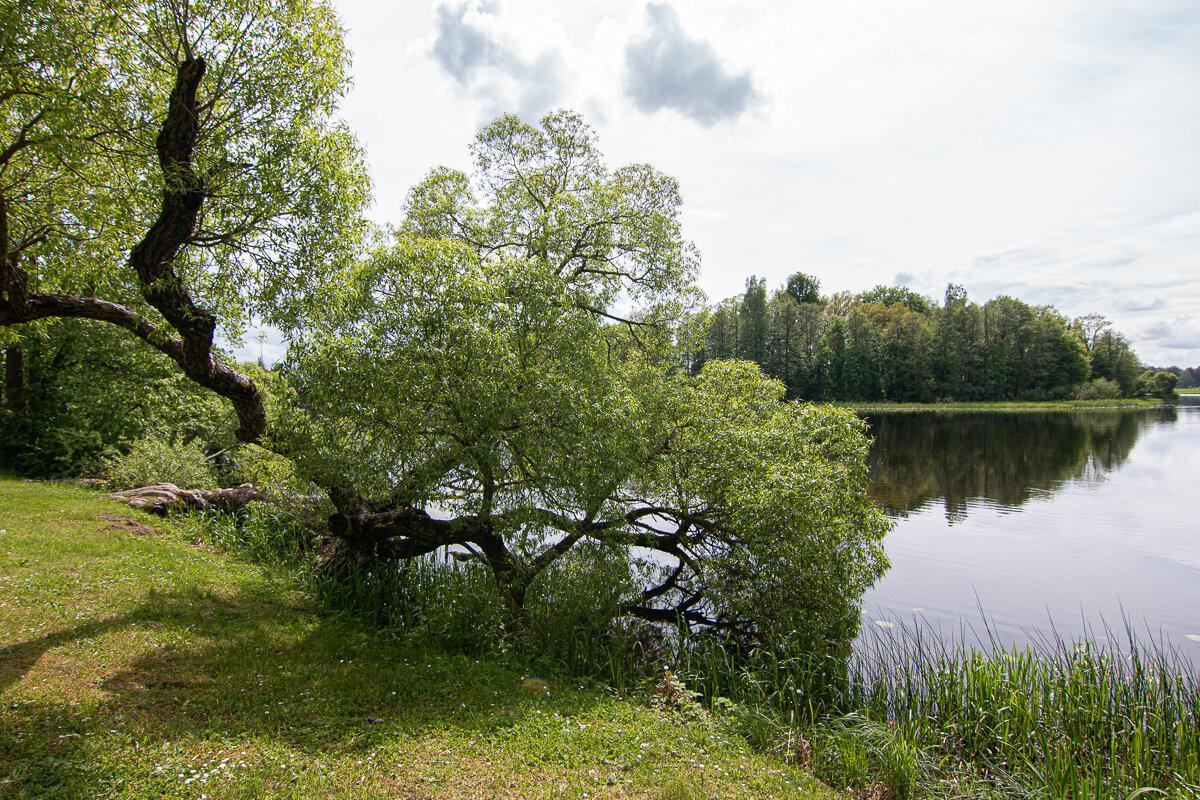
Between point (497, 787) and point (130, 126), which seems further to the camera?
point (130, 126)

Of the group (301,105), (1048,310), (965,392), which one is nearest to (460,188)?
(301,105)

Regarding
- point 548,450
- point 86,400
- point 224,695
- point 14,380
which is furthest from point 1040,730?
point 14,380

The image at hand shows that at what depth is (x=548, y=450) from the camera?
29.4 ft

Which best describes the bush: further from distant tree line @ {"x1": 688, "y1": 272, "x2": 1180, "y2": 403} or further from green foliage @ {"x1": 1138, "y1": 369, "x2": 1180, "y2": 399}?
green foliage @ {"x1": 1138, "y1": 369, "x2": 1180, "y2": 399}

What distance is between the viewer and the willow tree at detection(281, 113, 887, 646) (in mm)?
8820

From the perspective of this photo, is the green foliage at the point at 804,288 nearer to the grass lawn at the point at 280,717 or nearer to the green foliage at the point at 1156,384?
the green foliage at the point at 1156,384

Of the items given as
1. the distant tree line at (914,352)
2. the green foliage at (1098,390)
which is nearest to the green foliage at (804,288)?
the distant tree line at (914,352)

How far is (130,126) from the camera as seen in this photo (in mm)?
7840

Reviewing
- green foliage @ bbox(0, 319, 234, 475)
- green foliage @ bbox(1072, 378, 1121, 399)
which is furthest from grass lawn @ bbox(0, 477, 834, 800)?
green foliage @ bbox(1072, 378, 1121, 399)

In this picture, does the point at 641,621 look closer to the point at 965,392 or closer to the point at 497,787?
the point at 497,787

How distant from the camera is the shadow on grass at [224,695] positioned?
15.6ft

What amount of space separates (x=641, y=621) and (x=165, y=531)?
34.1 ft

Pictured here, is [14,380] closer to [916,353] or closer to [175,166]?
[175,166]

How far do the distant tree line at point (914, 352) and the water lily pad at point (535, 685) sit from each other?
73.1 metres
